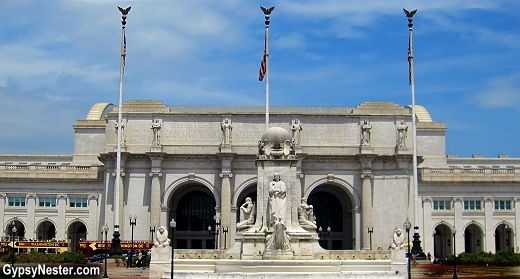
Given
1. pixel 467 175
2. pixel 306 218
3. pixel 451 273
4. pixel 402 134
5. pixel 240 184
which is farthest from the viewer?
pixel 467 175

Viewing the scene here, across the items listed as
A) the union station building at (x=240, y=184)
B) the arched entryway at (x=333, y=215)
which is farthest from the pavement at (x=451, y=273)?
the arched entryway at (x=333, y=215)

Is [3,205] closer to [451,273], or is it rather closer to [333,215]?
[333,215]

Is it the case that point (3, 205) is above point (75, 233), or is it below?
above

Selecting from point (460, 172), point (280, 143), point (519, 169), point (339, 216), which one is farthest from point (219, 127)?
point (280, 143)

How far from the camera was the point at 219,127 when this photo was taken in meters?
94.9

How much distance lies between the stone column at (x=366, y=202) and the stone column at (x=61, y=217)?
124 ft

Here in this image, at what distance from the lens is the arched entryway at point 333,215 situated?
97.9 meters

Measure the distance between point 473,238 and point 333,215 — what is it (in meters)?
19.2

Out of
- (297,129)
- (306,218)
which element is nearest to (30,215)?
(297,129)

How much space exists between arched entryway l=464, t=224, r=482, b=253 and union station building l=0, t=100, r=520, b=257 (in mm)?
277

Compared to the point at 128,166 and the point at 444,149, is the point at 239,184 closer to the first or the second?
the point at 128,166

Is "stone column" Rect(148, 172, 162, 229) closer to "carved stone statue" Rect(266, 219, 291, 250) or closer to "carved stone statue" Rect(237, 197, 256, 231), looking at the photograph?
"carved stone statue" Rect(237, 197, 256, 231)

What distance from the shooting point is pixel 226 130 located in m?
92.9

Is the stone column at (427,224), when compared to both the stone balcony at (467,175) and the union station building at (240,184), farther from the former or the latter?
the stone balcony at (467,175)
